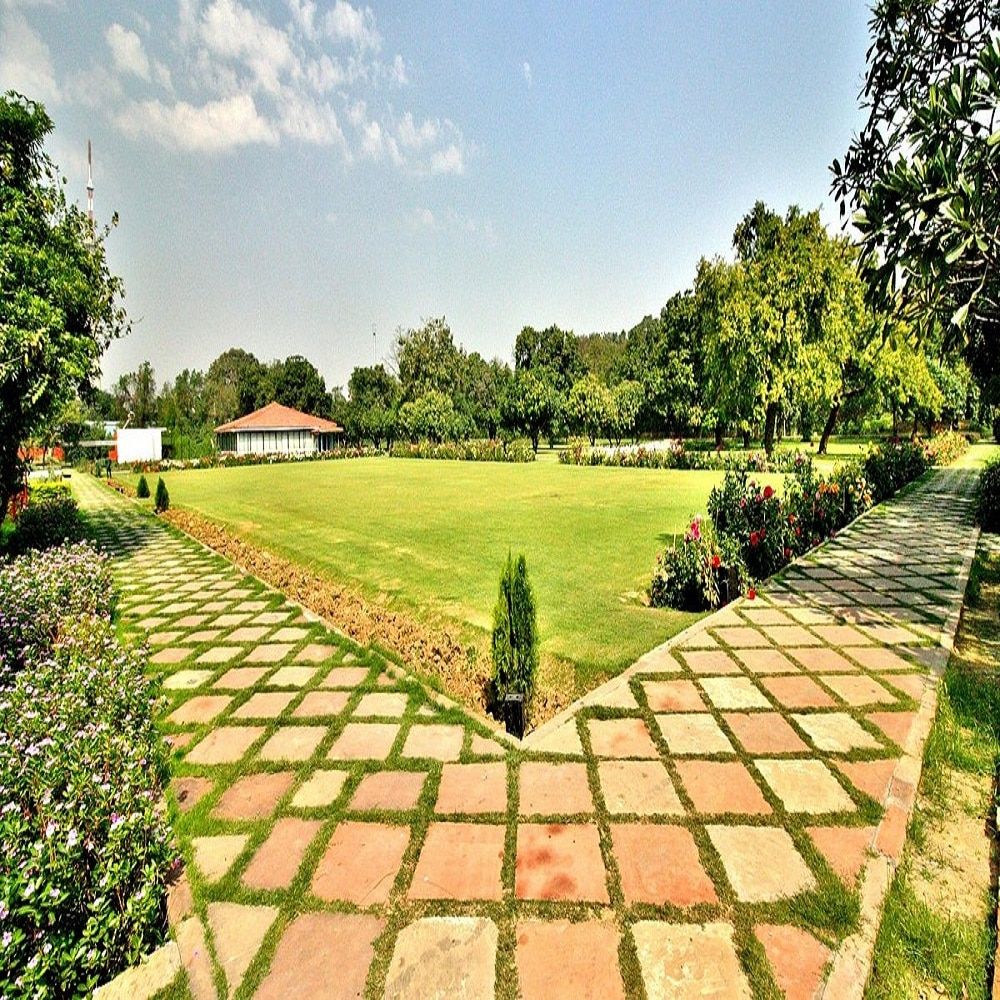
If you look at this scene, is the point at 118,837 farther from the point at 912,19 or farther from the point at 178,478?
the point at 178,478

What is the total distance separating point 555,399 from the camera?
39.8 m

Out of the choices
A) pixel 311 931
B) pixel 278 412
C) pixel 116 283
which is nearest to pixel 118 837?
pixel 311 931

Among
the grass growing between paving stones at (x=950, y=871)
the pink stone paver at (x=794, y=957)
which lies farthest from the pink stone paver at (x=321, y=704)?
the grass growing between paving stones at (x=950, y=871)

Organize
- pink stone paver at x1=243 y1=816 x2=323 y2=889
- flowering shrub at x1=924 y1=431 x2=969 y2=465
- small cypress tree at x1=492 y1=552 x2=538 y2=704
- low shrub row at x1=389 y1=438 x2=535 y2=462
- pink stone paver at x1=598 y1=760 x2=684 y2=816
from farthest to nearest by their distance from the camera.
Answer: low shrub row at x1=389 y1=438 x2=535 y2=462
flowering shrub at x1=924 y1=431 x2=969 y2=465
small cypress tree at x1=492 y1=552 x2=538 y2=704
pink stone paver at x1=598 y1=760 x2=684 y2=816
pink stone paver at x1=243 y1=816 x2=323 y2=889

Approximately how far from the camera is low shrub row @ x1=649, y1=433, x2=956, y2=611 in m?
6.05

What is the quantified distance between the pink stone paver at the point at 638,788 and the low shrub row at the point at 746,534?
318 centimetres

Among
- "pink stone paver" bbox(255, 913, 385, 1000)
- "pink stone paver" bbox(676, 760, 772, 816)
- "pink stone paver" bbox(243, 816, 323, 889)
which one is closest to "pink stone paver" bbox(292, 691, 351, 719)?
"pink stone paver" bbox(243, 816, 323, 889)

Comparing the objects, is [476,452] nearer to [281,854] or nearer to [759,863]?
[281,854]

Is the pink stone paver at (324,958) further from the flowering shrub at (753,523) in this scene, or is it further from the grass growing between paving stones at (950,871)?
the flowering shrub at (753,523)

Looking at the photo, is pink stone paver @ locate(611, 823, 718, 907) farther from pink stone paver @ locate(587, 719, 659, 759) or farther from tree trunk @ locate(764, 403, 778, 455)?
tree trunk @ locate(764, 403, 778, 455)

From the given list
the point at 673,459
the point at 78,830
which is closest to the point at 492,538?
the point at 78,830

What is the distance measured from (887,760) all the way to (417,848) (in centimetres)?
257

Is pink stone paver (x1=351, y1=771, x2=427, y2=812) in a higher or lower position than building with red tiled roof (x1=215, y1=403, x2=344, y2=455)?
lower

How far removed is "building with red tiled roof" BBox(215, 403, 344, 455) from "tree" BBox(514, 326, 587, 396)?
1741 centimetres
